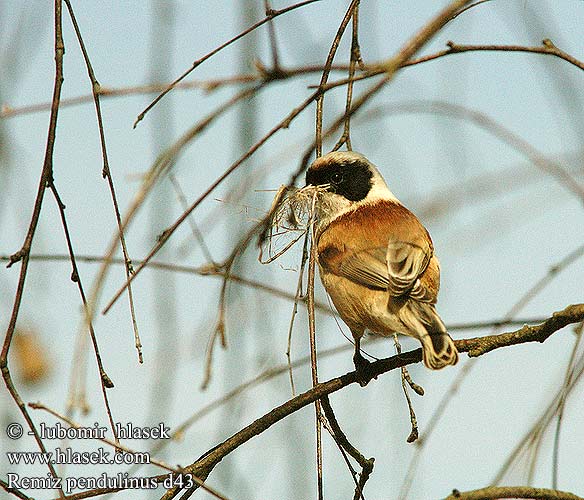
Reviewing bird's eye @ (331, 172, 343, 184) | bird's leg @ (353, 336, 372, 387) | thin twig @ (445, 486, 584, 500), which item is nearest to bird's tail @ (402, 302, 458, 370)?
bird's leg @ (353, 336, 372, 387)

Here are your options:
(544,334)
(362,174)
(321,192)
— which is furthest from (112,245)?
(362,174)

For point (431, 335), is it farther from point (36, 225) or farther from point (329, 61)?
point (36, 225)

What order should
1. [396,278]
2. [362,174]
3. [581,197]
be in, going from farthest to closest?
[362,174] < [396,278] < [581,197]

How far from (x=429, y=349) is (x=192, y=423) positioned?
2.86 ft

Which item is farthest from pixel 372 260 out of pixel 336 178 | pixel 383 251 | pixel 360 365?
pixel 336 178

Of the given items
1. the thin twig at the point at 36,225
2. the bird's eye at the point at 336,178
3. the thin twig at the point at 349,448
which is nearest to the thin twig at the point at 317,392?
the thin twig at the point at 349,448

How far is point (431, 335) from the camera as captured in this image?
2.90 meters

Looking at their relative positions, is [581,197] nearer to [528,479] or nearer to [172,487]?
[528,479]

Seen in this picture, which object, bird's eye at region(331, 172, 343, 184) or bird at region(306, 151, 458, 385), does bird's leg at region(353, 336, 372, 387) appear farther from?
bird's eye at region(331, 172, 343, 184)

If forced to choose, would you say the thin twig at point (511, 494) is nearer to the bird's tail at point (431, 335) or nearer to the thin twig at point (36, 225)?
the bird's tail at point (431, 335)

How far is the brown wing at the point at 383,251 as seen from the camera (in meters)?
3.33

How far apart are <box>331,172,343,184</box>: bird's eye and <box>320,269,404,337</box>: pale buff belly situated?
58 centimetres

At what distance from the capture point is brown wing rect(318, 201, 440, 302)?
333cm

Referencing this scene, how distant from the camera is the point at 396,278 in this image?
3295 millimetres
